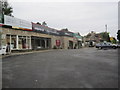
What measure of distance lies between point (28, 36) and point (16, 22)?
3.63 metres

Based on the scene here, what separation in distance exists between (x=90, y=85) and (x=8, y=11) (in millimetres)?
45677

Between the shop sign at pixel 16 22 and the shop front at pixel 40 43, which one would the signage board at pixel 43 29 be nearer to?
the shop sign at pixel 16 22

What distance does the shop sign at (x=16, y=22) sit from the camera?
61.0ft

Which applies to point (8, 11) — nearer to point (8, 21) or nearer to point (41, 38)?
point (41, 38)

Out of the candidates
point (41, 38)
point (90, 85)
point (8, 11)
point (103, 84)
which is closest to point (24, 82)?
point (90, 85)

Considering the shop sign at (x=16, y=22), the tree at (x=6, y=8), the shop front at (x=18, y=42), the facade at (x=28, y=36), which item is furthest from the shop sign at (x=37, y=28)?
the tree at (x=6, y=8)

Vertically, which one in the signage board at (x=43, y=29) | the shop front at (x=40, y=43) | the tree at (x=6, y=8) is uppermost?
the tree at (x=6, y=8)

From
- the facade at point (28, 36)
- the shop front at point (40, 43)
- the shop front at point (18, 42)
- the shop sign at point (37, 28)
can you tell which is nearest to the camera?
the facade at point (28, 36)

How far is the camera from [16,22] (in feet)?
66.6

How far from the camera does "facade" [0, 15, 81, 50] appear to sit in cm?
1881

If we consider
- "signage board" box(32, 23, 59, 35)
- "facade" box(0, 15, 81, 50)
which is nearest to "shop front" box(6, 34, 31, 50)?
"facade" box(0, 15, 81, 50)

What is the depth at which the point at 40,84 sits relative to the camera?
4.70 metres

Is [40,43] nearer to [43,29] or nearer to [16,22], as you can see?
[43,29]

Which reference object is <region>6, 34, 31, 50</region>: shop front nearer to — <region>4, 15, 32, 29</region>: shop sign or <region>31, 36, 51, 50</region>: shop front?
<region>31, 36, 51, 50</region>: shop front
